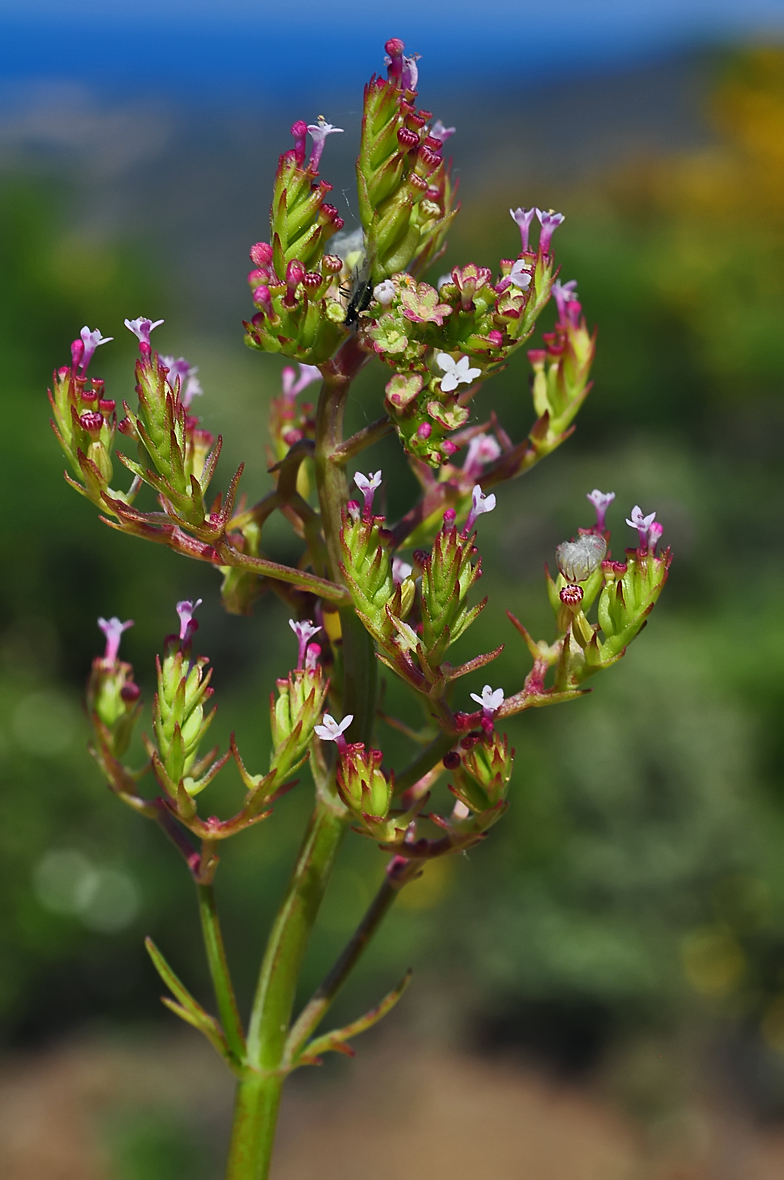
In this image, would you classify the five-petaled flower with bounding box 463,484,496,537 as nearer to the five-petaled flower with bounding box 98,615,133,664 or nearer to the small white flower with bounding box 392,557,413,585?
the small white flower with bounding box 392,557,413,585

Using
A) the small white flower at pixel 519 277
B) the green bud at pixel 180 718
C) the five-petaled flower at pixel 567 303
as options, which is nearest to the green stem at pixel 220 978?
the green bud at pixel 180 718

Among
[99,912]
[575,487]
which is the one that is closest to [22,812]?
[99,912]

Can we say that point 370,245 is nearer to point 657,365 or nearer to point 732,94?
point 657,365

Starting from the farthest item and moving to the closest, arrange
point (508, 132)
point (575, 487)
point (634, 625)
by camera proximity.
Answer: point (508, 132) < point (575, 487) < point (634, 625)

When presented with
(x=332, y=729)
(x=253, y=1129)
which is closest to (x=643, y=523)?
(x=332, y=729)

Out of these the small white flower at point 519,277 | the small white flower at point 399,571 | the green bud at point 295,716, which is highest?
the small white flower at point 519,277

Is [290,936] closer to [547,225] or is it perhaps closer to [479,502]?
[479,502]

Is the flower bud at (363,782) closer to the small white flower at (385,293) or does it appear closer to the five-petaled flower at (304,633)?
the five-petaled flower at (304,633)
